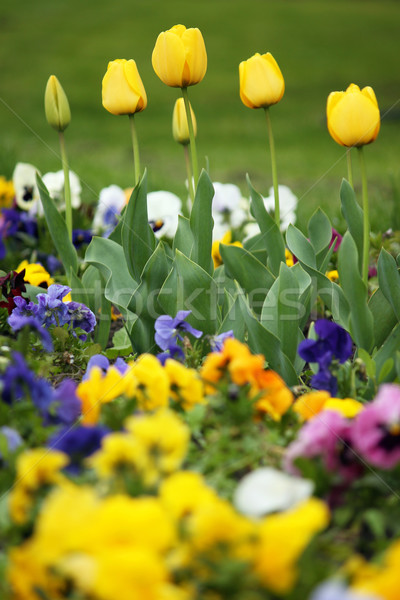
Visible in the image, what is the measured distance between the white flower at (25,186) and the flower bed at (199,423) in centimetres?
104

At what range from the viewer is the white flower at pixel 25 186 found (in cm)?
319

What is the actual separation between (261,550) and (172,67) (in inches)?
58.5

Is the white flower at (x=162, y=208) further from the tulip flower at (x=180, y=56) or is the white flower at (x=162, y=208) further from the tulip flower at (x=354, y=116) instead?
the tulip flower at (x=354, y=116)

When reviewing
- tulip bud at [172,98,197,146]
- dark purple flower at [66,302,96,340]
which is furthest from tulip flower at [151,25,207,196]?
dark purple flower at [66,302,96,340]

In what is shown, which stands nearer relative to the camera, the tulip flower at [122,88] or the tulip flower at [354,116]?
the tulip flower at [354,116]

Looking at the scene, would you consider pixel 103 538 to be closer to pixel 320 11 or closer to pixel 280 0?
pixel 320 11

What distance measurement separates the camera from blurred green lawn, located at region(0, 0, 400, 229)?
781 cm

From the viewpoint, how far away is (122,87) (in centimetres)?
197

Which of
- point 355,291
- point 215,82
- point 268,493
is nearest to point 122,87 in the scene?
point 355,291

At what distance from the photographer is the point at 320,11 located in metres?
17.2

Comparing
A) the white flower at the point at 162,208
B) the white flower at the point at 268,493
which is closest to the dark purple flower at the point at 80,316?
the white flower at the point at 162,208

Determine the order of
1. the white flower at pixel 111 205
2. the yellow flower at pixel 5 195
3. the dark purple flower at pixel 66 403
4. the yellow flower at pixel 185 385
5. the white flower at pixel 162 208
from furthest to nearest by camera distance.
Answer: the yellow flower at pixel 5 195 < the white flower at pixel 111 205 < the white flower at pixel 162 208 < the yellow flower at pixel 185 385 < the dark purple flower at pixel 66 403

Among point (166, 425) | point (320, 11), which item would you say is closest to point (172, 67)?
point (166, 425)

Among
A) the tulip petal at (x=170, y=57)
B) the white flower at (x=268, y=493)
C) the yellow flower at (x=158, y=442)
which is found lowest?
the white flower at (x=268, y=493)
